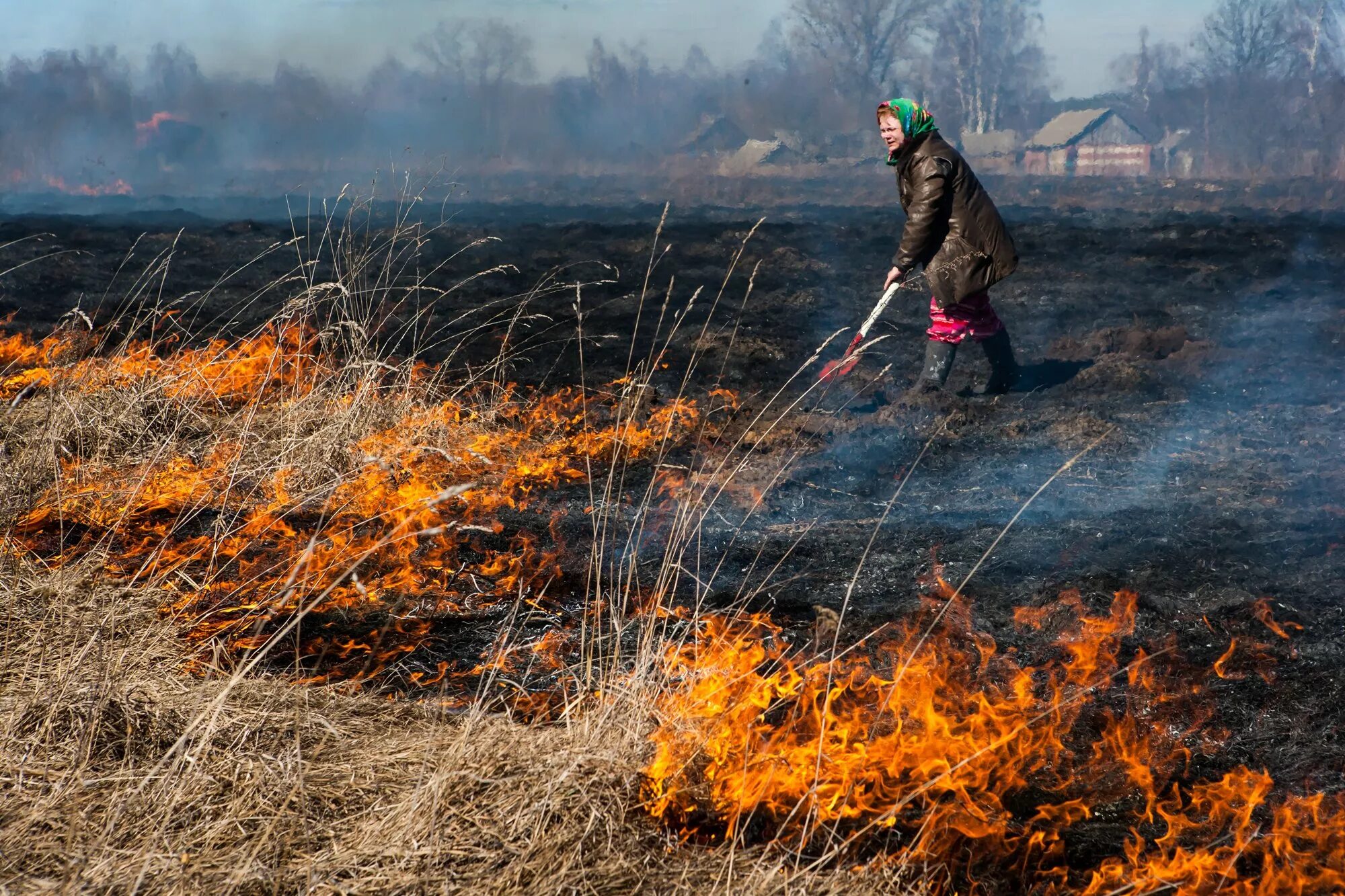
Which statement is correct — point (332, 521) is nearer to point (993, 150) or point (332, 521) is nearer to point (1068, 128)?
point (993, 150)

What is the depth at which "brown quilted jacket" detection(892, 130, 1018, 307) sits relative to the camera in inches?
225

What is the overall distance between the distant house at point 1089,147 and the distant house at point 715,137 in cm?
1034

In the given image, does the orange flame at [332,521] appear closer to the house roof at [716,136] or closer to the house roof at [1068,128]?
the house roof at [716,136]

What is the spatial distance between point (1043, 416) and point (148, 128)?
3736 centimetres

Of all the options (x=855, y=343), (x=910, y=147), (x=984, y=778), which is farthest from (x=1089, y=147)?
(x=984, y=778)

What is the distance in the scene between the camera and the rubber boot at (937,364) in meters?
6.10

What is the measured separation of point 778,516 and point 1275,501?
2.06 meters

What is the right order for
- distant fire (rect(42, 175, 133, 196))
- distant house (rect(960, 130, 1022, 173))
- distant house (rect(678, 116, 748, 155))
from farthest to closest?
distant house (rect(678, 116, 748, 155))
distant house (rect(960, 130, 1022, 173))
distant fire (rect(42, 175, 133, 196))

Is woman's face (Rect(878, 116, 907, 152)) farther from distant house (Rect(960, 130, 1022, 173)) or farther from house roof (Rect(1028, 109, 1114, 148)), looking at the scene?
house roof (Rect(1028, 109, 1114, 148))

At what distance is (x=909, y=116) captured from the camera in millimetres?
5688

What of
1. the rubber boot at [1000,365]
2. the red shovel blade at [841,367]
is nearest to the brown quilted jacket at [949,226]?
the rubber boot at [1000,365]

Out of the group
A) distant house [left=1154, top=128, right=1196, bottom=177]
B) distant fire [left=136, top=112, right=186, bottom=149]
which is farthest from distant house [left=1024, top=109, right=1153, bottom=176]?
distant fire [left=136, top=112, right=186, bottom=149]

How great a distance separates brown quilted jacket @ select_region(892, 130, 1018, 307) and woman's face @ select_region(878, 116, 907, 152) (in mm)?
51

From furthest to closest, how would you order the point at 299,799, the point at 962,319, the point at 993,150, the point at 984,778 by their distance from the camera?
1. the point at 993,150
2. the point at 962,319
3. the point at 984,778
4. the point at 299,799
